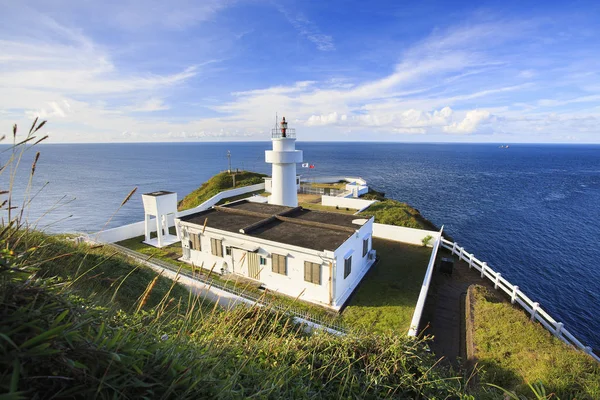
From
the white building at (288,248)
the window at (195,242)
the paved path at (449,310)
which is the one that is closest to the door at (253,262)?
the white building at (288,248)

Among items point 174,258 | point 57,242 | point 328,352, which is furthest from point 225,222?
point 328,352

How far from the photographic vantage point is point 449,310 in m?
12.3

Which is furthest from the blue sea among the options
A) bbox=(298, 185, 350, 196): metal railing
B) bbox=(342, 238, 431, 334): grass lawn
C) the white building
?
bbox=(298, 185, 350, 196): metal railing

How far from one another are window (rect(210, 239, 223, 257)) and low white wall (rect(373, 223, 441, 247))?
10669mm

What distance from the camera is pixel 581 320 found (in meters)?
16.6

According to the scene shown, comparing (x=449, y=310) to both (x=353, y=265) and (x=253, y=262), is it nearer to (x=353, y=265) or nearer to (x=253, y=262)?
(x=353, y=265)

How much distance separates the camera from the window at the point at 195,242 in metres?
15.1

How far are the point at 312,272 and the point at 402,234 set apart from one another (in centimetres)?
952

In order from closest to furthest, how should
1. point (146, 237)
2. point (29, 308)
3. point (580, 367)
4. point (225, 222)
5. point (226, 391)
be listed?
point (29, 308) < point (226, 391) < point (580, 367) < point (225, 222) < point (146, 237)

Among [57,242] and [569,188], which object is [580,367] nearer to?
[57,242]

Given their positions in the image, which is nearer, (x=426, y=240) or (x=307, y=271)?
(x=307, y=271)

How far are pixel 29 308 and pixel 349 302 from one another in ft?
39.4

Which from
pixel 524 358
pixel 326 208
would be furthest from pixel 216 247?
pixel 326 208

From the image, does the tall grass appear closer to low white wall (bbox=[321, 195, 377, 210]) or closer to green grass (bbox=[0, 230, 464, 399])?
green grass (bbox=[0, 230, 464, 399])
